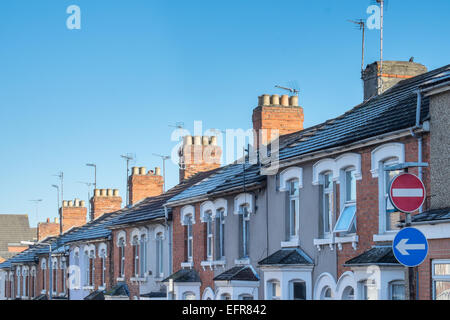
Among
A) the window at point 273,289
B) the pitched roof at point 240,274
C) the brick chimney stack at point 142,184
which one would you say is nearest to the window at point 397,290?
the window at point 273,289

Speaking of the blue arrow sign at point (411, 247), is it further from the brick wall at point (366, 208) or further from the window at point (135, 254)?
the window at point (135, 254)

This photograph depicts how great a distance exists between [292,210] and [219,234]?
17.1 feet

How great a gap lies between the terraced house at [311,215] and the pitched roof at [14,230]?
7951cm

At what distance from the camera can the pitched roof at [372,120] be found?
1596cm

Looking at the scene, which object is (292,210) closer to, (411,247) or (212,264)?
(212,264)

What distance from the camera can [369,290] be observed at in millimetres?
15469

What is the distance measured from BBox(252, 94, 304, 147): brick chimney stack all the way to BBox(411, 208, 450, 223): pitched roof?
46.5 ft

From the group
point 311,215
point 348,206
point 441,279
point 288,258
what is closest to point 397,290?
point 441,279

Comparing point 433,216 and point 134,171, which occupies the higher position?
point 134,171

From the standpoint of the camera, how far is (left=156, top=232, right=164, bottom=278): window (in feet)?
100

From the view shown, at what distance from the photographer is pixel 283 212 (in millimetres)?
20391
